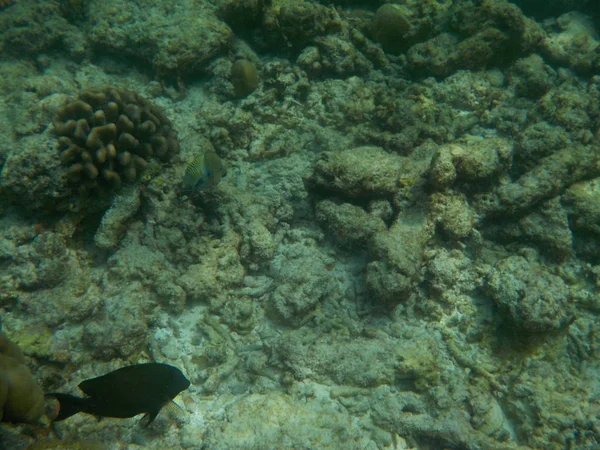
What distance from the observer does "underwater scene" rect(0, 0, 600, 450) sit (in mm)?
3338

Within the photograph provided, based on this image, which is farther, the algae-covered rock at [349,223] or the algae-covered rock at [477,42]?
the algae-covered rock at [477,42]

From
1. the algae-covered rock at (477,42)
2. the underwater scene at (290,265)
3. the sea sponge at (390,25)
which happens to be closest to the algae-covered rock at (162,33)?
the underwater scene at (290,265)

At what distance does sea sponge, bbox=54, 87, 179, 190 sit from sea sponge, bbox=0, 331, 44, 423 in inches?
72.7

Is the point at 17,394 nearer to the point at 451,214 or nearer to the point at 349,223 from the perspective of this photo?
the point at 349,223

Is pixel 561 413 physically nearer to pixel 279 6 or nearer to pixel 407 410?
pixel 407 410

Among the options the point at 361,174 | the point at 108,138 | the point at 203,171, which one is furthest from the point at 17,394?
the point at 361,174

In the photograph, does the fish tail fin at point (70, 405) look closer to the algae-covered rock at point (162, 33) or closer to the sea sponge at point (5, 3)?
the algae-covered rock at point (162, 33)

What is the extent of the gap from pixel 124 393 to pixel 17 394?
2.21 feet

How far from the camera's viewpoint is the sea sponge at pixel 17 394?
2.44 meters

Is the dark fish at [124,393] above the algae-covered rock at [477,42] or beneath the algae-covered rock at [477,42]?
beneath

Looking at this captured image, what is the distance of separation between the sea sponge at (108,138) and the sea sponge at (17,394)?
1847mm

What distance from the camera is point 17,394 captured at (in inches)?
97.1

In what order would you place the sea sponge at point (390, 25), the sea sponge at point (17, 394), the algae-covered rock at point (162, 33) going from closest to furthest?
1. the sea sponge at point (17, 394)
2. the algae-covered rock at point (162, 33)
3. the sea sponge at point (390, 25)

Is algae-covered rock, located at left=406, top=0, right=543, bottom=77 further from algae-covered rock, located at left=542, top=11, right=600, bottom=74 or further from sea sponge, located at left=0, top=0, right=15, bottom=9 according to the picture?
sea sponge, located at left=0, top=0, right=15, bottom=9
